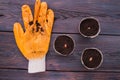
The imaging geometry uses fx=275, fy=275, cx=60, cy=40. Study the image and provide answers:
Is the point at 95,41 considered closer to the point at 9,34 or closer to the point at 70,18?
the point at 70,18

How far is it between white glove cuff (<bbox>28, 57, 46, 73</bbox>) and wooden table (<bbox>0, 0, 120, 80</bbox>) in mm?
20

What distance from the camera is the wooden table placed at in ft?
4.03

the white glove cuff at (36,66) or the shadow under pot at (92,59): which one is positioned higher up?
the shadow under pot at (92,59)

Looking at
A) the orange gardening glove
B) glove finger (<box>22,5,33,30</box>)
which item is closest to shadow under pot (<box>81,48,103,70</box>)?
the orange gardening glove

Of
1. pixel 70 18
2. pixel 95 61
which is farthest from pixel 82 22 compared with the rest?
pixel 95 61

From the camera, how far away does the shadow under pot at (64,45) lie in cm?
121

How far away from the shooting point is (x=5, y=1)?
48.9 inches

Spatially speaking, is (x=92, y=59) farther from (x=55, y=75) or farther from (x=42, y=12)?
(x=42, y=12)

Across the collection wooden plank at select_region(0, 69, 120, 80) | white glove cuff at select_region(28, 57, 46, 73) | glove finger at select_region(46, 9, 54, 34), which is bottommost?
wooden plank at select_region(0, 69, 120, 80)

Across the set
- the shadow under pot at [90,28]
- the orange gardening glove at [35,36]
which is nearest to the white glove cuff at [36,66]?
the orange gardening glove at [35,36]

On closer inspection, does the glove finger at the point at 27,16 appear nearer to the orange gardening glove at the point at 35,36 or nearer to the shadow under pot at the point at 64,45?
the orange gardening glove at the point at 35,36

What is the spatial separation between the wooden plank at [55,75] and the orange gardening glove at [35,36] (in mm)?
28

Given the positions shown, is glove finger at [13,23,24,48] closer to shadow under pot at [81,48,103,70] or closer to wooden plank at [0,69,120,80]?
wooden plank at [0,69,120,80]

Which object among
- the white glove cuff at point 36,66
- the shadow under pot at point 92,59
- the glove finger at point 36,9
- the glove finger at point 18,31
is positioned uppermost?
the glove finger at point 36,9
